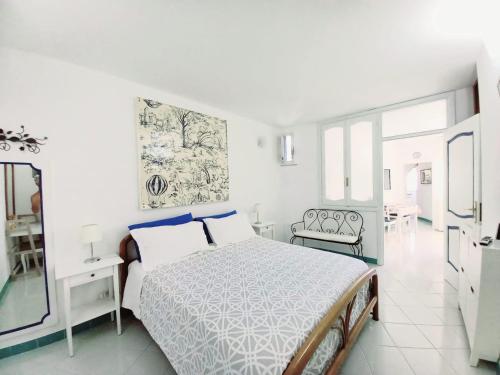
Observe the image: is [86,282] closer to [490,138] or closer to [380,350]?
[380,350]

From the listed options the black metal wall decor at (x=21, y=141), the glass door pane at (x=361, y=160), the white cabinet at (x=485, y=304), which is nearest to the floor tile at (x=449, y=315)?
the white cabinet at (x=485, y=304)

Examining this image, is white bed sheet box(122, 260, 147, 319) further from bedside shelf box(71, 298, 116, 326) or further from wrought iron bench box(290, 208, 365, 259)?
wrought iron bench box(290, 208, 365, 259)

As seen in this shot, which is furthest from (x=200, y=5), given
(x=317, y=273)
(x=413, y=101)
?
(x=413, y=101)

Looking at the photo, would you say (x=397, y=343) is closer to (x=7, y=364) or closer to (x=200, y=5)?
(x=200, y=5)

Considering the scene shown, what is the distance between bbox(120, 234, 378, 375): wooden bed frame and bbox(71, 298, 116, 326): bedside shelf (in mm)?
178

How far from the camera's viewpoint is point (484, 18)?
156 cm

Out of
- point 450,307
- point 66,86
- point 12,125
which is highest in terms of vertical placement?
point 66,86

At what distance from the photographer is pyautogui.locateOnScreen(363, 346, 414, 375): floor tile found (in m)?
1.52

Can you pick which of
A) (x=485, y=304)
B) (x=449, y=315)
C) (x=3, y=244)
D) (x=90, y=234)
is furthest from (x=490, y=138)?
(x=3, y=244)

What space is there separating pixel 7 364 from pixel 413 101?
17.2 feet

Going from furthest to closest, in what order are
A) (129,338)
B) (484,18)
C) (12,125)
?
(129,338)
(12,125)
(484,18)

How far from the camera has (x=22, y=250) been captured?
186 cm

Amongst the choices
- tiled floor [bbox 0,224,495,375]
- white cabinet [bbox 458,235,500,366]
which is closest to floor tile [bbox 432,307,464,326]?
tiled floor [bbox 0,224,495,375]

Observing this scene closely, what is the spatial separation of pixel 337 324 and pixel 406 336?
968mm
